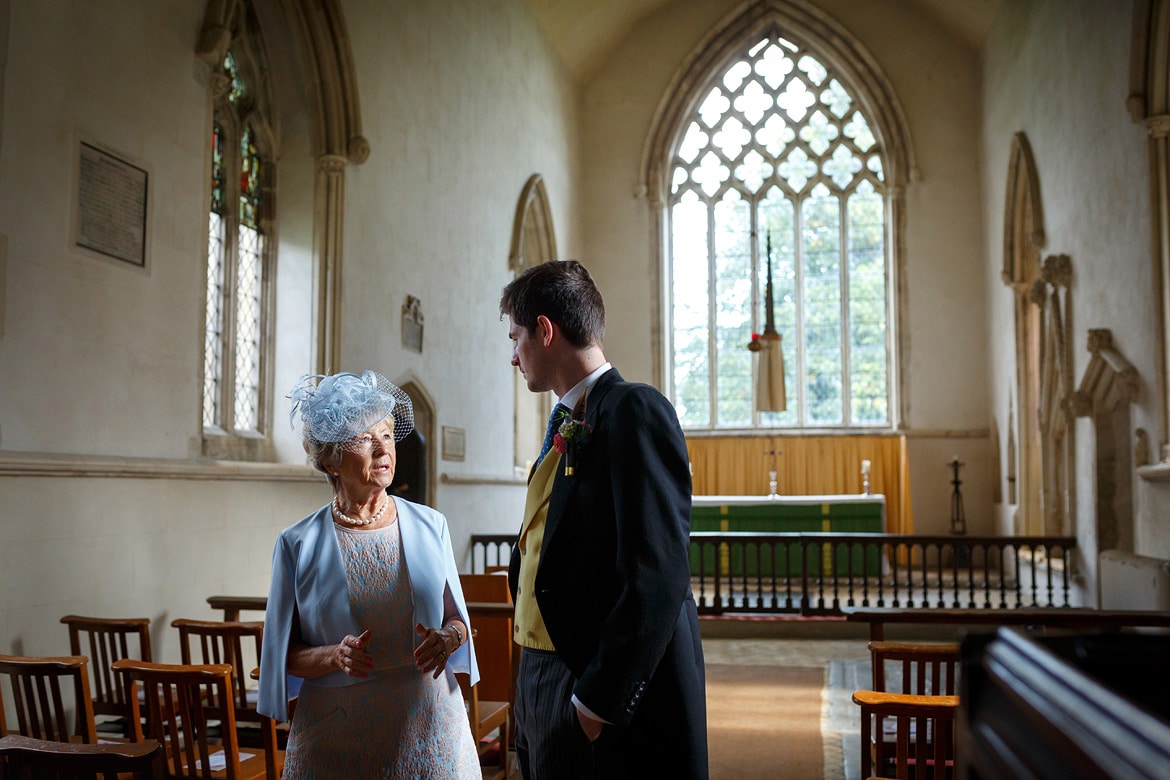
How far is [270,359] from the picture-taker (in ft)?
22.0

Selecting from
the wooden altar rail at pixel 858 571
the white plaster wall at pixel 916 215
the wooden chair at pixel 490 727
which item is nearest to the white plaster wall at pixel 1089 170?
the wooden altar rail at pixel 858 571

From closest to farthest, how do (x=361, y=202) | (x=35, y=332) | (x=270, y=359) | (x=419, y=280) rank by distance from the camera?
(x=35, y=332) < (x=270, y=359) < (x=361, y=202) < (x=419, y=280)

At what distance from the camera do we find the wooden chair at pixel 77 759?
4.95ft

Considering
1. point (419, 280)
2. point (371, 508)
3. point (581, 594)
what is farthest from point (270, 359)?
point (581, 594)

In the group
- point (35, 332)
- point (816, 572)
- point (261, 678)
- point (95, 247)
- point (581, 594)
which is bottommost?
point (816, 572)

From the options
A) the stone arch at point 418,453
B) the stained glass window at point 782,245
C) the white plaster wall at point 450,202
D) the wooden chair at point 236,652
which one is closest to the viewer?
the wooden chair at point 236,652

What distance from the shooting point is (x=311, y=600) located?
2002mm

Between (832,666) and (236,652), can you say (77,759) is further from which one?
(832,666)

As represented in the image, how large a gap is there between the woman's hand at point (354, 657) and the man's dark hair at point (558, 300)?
2.28ft

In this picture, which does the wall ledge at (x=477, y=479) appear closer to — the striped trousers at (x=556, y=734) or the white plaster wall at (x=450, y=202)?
the white plaster wall at (x=450, y=202)

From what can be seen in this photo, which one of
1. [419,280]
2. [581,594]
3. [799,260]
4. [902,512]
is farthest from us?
[799,260]

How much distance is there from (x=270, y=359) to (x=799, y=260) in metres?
8.68

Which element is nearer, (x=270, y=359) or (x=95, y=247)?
(x=95, y=247)

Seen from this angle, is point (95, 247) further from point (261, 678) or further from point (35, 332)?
point (261, 678)
